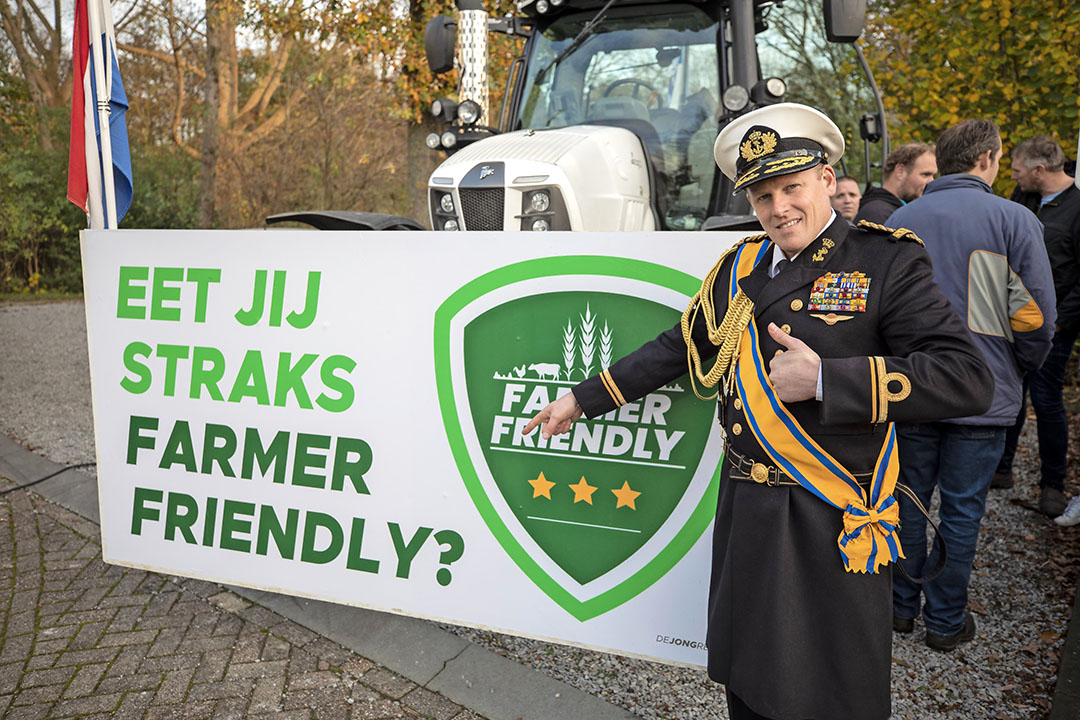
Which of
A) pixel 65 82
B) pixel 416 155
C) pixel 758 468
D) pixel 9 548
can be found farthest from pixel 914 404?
pixel 65 82

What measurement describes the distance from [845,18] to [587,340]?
236 cm

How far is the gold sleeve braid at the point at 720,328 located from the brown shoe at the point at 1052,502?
10.9ft

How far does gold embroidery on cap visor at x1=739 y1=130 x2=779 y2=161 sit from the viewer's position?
191cm

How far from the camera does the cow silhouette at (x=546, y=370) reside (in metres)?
2.88

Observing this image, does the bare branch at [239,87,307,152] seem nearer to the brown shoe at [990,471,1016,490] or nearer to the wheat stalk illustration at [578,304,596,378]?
the brown shoe at [990,471,1016,490]

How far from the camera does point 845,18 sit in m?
3.98

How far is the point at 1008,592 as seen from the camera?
12.2ft

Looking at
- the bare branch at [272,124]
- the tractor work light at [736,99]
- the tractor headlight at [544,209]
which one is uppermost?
the bare branch at [272,124]

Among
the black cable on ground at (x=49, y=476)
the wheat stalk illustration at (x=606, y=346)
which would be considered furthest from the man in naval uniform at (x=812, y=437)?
the black cable on ground at (x=49, y=476)

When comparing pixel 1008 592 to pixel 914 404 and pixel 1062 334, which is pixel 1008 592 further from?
pixel 914 404

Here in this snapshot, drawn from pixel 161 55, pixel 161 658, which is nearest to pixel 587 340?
pixel 161 658

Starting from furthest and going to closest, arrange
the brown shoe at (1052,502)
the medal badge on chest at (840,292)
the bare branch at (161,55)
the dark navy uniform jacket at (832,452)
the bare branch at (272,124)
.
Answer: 1. the bare branch at (272,124)
2. the bare branch at (161,55)
3. the brown shoe at (1052,502)
4. the medal badge on chest at (840,292)
5. the dark navy uniform jacket at (832,452)

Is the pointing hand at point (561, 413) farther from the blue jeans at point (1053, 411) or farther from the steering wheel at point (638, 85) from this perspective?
the blue jeans at point (1053, 411)

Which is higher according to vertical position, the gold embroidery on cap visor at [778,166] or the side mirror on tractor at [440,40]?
the side mirror on tractor at [440,40]
